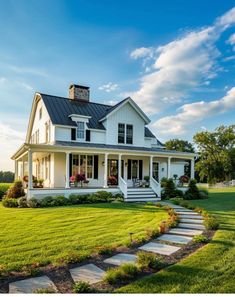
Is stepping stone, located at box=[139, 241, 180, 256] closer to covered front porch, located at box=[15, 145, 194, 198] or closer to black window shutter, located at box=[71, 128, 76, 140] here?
covered front porch, located at box=[15, 145, 194, 198]

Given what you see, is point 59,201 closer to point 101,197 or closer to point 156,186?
point 101,197

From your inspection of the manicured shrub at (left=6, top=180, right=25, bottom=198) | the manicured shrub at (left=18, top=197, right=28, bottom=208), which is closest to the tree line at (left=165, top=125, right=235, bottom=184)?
the manicured shrub at (left=6, top=180, right=25, bottom=198)

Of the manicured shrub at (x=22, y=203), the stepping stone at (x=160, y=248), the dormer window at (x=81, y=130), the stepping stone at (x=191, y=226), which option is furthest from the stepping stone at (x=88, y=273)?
the dormer window at (x=81, y=130)

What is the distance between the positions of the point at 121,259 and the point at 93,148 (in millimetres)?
10956

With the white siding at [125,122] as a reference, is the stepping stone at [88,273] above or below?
below

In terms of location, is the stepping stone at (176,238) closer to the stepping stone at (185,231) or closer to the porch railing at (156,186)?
the stepping stone at (185,231)

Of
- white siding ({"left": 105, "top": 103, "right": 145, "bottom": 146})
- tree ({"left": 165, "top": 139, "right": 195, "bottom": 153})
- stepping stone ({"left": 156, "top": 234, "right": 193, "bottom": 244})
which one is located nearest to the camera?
stepping stone ({"left": 156, "top": 234, "right": 193, "bottom": 244})

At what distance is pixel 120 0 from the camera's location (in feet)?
35.0

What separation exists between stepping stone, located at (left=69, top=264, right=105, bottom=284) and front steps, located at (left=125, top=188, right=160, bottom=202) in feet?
35.8

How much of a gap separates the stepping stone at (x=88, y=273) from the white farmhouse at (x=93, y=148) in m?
10.1

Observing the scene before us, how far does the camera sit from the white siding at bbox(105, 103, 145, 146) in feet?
63.6

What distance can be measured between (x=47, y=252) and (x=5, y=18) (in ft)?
33.1

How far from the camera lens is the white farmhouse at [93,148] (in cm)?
1627

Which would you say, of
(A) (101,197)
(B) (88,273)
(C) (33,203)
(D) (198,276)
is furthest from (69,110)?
(D) (198,276)
